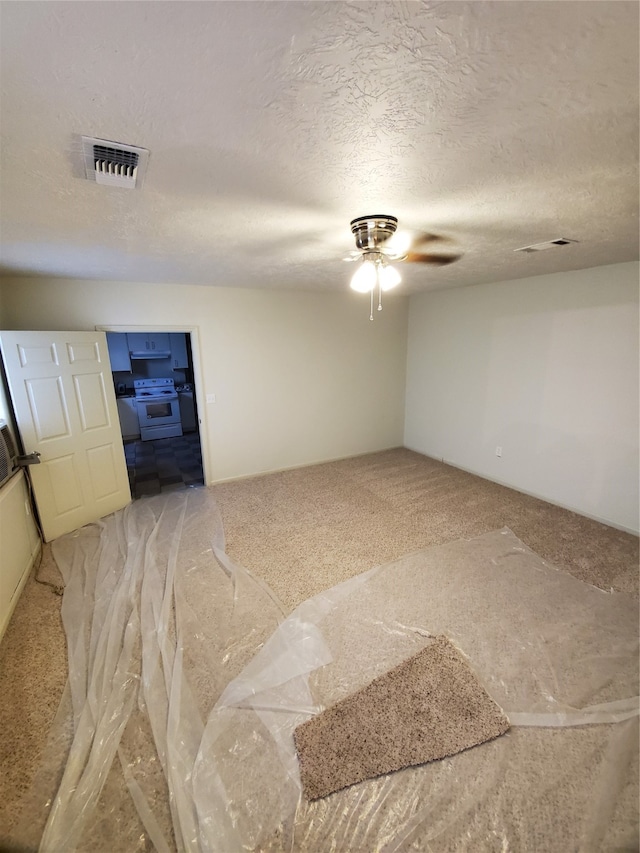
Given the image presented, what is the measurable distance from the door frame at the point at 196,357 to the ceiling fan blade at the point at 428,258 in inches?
96.4

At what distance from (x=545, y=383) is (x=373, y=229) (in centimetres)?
289

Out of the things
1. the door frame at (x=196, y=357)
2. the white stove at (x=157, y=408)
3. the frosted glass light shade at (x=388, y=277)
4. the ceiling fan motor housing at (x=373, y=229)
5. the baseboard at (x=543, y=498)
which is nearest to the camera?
the ceiling fan motor housing at (x=373, y=229)

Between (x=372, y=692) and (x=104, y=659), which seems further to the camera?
(x=104, y=659)

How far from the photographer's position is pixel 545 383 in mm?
3605

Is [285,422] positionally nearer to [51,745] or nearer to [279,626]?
[279,626]

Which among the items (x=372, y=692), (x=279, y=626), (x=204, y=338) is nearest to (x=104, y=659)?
(x=279, y=626)

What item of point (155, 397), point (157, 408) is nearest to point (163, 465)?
point (157, 408)

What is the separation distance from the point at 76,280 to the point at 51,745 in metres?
3.48

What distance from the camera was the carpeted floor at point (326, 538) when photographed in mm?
1708

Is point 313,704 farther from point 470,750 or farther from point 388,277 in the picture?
point 388,277

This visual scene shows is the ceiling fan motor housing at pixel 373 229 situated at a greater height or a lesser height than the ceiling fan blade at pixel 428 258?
lesser

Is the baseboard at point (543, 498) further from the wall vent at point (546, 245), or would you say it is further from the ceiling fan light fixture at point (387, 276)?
the ceiling fan light fixture at point (387, 276)

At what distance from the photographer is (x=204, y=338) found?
3904mm

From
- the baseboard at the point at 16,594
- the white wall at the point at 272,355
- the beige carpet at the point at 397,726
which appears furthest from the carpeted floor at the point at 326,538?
the beige carpet at the point at 397,726
